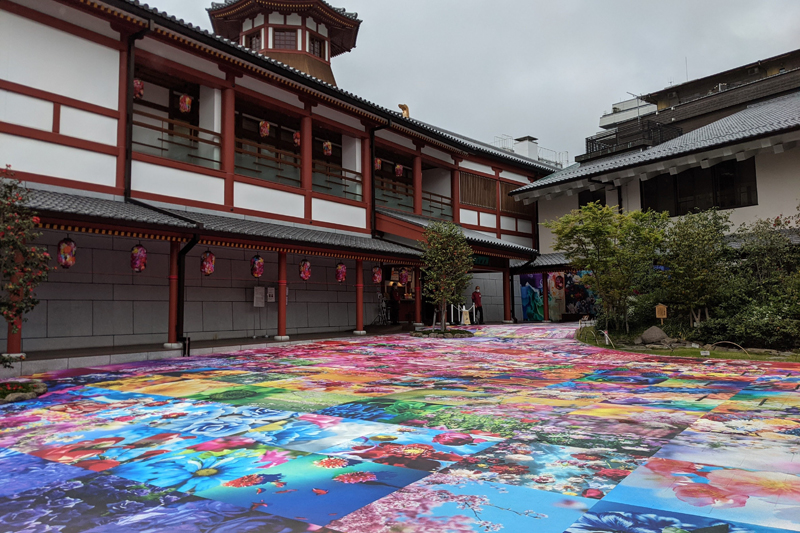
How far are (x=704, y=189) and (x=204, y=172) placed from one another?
1482 centimetres

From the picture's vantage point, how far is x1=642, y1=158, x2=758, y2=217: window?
16.4 meters

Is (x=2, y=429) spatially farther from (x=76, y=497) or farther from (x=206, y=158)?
(x=206, y=158)

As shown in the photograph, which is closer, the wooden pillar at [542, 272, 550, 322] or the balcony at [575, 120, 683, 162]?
the wooden pillar at [542, 272, 550, 322]

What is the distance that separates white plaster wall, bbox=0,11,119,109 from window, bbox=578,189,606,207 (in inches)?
626

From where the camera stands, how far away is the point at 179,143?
42.9ft

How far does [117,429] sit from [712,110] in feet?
87.9

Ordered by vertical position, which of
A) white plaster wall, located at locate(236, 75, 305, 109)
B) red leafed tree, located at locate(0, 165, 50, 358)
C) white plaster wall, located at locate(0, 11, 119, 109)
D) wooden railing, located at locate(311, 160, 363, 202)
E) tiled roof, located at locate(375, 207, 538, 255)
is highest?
white plaster wall, located at locate(236, 75, 305, 109)

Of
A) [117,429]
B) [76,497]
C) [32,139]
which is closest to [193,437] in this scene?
[117,429]

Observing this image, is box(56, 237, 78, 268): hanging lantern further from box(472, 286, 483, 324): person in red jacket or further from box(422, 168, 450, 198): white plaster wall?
box(422, 168, 450, 198): white plaster wall

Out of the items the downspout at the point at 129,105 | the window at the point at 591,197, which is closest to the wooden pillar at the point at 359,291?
the downspout at the point at 129,105

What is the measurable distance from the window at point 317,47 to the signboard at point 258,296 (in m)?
9.92

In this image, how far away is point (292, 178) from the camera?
1557 centimetres

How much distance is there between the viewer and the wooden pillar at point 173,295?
1120 cm

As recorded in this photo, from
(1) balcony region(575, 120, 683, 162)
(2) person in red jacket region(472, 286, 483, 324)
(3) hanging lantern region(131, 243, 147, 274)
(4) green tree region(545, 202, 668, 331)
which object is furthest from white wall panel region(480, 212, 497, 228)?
(3) hanging lantern region(131, 243, 147, 274)
